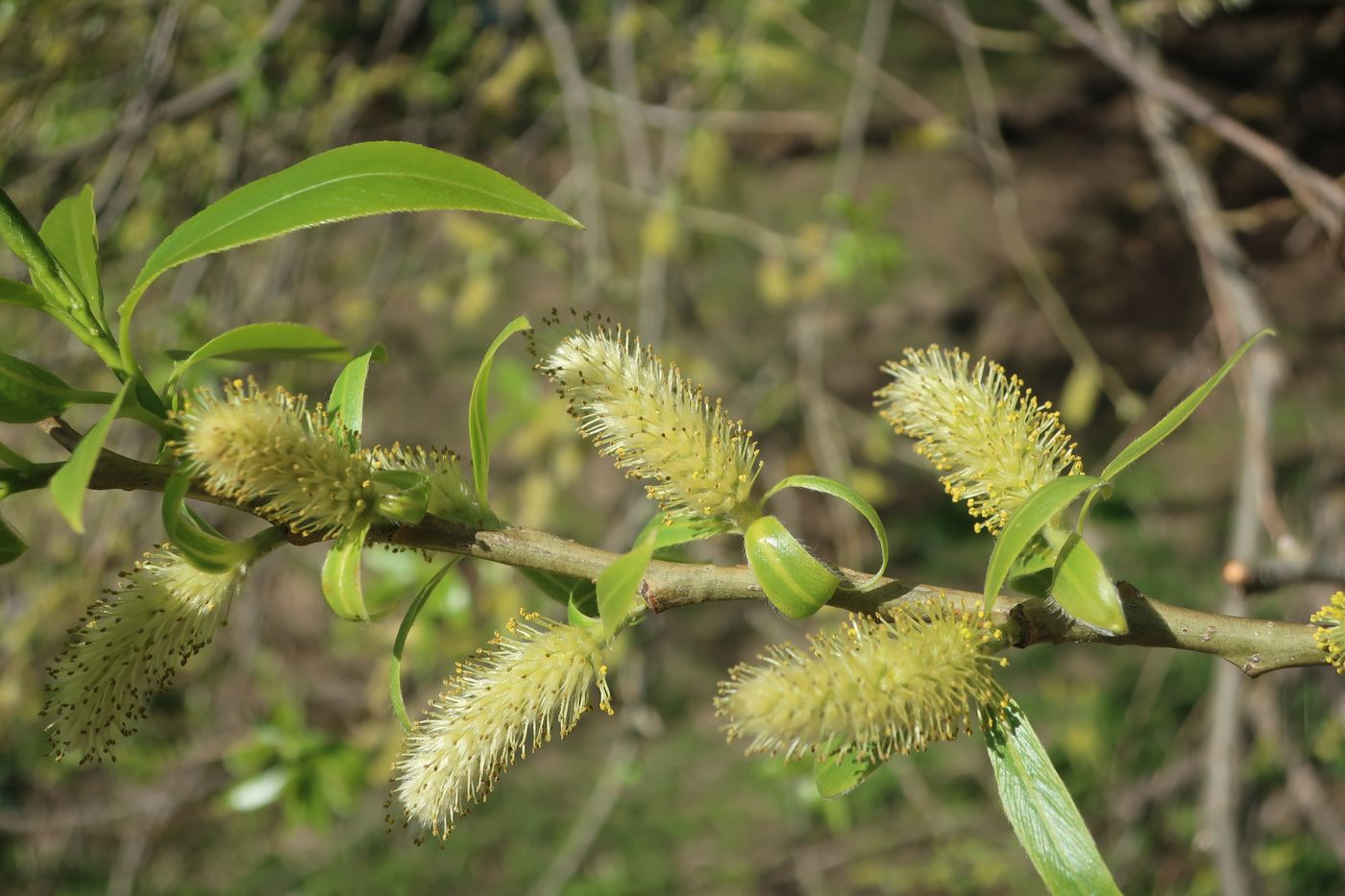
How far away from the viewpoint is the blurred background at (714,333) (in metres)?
2.77

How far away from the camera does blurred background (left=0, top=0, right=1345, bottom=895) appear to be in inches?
109

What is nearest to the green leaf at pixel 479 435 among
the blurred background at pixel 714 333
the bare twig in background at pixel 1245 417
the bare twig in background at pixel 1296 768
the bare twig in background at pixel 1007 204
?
the bare twig in background at pixel 1245 417

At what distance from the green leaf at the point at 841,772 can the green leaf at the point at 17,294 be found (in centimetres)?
81

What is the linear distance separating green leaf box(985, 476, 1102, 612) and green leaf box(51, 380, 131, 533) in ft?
2.27

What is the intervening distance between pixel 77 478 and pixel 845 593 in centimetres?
64

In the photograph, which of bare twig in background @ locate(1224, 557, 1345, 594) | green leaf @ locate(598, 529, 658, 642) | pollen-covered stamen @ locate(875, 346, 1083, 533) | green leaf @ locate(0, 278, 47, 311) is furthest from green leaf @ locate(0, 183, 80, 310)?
bare twig in background @ locate(1224, 557, 1345, 594)

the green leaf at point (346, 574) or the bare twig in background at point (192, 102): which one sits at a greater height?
the green leaf at point (346, 574)

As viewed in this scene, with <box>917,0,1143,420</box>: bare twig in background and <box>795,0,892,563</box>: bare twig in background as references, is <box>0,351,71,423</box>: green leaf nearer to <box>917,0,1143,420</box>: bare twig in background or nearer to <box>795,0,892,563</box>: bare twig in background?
<box>795,0,892,563</box>: bare twig in background

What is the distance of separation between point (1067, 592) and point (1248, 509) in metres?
1.38

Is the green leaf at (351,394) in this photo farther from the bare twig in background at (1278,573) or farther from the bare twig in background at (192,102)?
the bare twig in background at (192,102)

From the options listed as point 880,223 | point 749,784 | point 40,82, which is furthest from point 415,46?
point 749,784

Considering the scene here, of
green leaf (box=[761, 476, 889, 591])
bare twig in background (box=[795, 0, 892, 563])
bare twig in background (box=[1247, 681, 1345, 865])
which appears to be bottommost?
bare twig in background (box=[1247, 681, 1345, 865])

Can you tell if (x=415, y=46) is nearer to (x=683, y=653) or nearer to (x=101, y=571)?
(x=101, y=571)

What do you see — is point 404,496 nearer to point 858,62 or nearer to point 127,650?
point 127,650
